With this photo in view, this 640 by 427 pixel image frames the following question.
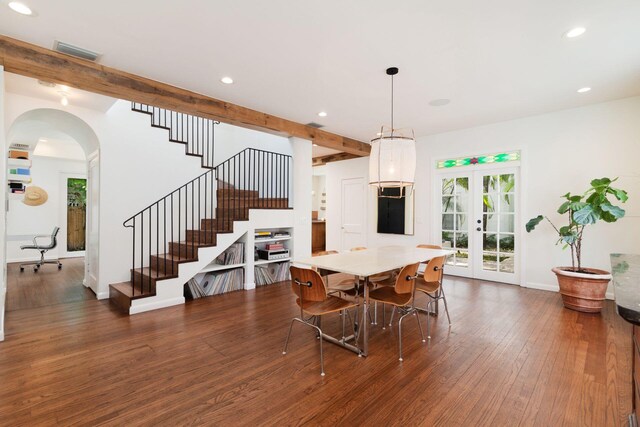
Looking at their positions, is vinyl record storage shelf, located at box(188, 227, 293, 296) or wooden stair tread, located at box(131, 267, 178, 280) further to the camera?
vinyl record storage shelf, located at box(188, 227, 293, 296)

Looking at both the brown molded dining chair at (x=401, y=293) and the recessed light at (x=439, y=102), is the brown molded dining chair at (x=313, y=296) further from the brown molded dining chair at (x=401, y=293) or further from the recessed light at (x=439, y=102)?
the recessed light at (x=439, y=102)

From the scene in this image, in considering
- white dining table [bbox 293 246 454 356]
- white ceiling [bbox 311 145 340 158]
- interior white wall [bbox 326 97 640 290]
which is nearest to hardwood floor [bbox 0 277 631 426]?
white dining table [bbox 293 246 454 356]

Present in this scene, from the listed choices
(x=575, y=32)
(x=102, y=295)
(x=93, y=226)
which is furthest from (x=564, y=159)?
(x=93, y=226)

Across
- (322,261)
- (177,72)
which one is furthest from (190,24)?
(322,261)

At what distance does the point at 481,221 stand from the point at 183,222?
5468mm

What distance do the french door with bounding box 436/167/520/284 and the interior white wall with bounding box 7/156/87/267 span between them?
9.54m

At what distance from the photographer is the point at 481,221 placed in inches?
213

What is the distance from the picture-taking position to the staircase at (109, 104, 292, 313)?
13.4 feet

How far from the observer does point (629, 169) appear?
4.09 m

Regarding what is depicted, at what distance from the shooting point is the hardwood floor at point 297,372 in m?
1.86

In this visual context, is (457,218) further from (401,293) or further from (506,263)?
(401,293)

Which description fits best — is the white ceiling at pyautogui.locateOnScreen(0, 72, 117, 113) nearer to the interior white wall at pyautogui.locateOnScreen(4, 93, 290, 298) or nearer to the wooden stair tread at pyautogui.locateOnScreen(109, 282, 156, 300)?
the interior white wall at pyautogui.locateOnScreen(4, 93, 290, 298)

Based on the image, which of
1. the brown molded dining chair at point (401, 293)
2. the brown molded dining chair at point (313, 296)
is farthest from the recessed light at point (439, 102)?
the brown molded dining chair at point (313, 296)

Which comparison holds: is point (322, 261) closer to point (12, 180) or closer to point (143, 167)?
point (143, 167)
